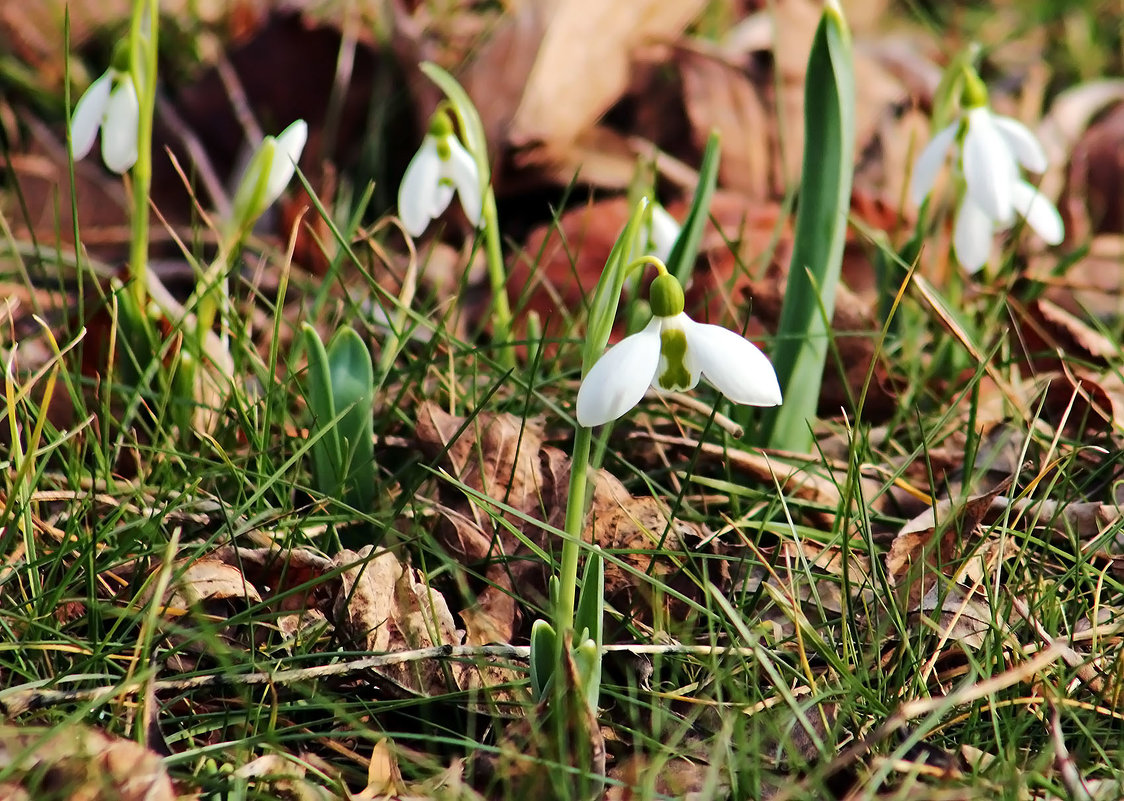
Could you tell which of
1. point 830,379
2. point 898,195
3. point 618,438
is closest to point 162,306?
point 618,438

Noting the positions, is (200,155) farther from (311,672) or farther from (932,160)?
(311,672)

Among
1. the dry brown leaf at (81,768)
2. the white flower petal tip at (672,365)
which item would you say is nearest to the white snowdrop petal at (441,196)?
the white flower petal tip at (672,365)

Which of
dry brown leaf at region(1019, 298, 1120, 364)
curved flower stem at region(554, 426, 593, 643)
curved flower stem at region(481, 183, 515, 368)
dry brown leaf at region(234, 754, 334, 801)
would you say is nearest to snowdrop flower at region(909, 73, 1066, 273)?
dry brown leaf at region(1019, 298, 1120, 364)

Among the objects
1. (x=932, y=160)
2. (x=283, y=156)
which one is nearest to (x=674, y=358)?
(x=283, y=156)

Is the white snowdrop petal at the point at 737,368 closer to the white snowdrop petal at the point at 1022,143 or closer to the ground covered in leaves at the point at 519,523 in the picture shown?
the ground covered in leaves at the point at 519,523

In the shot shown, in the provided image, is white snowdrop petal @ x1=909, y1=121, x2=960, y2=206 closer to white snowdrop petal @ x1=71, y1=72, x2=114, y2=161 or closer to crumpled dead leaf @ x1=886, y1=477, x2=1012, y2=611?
crumpled dead leaf @ x1=886, y1=477, x2=1012, y2=611

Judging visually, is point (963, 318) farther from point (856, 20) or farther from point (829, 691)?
point (856, 20)
